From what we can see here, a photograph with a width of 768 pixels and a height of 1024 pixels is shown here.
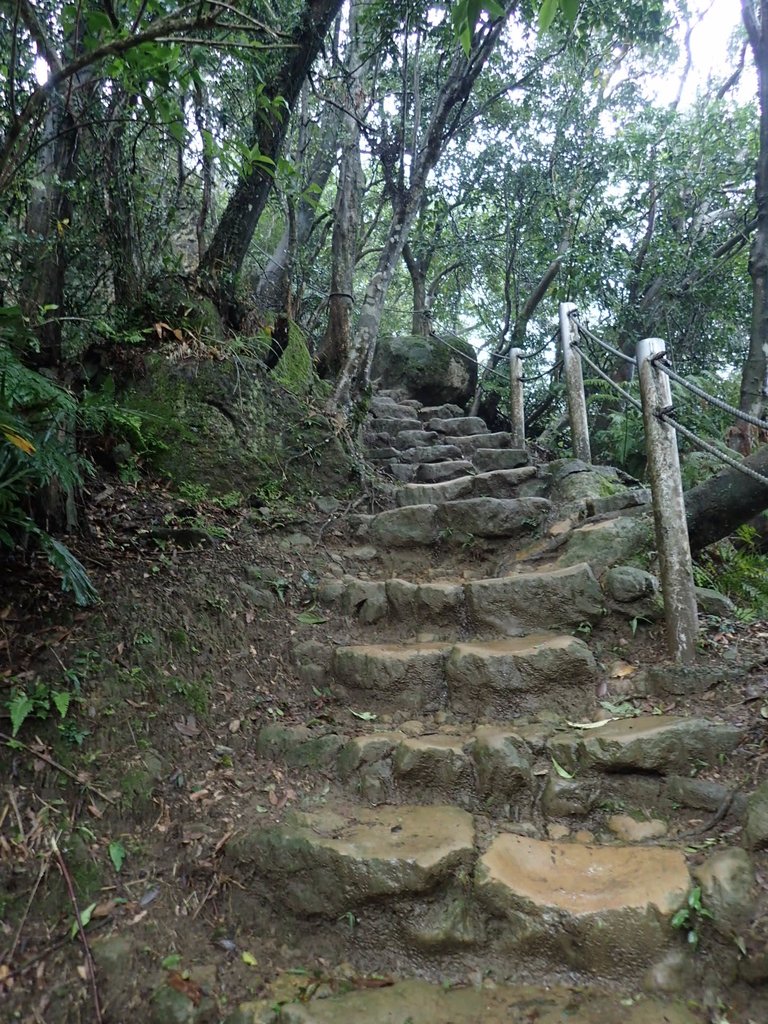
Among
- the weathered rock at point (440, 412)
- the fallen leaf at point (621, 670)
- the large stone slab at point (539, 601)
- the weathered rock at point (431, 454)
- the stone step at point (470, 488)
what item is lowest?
the fallen leaf at point (621, 670)

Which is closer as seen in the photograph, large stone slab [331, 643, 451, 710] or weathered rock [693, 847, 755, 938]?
weathered rock [693, 847, 755, 938]

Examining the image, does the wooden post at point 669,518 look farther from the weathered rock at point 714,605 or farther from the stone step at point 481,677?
the stone step at point 481,677

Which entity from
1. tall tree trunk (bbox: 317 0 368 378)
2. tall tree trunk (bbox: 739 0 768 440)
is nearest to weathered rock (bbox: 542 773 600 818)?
tall tree trunk (bbox: 739 0 768 440)

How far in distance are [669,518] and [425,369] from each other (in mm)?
6750

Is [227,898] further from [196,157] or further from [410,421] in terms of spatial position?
[410,421]

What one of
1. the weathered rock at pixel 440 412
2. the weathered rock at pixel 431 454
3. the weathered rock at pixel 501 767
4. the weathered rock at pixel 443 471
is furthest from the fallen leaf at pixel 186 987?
the weathered rock at pixel 440 412

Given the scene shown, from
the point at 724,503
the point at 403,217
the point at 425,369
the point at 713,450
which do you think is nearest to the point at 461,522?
the point at 724,503

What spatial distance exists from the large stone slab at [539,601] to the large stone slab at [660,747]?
0.85m

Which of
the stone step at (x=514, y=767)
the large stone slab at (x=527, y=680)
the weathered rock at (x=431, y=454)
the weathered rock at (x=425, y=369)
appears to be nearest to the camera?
the stone step at (x=514, y=767)

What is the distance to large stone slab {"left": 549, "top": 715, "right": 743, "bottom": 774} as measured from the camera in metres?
2.53

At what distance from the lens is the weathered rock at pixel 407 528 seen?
4.59m

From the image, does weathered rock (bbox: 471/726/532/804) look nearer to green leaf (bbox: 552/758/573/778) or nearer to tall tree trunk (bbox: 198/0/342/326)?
green leaf (bbox: 552/758/573/778)

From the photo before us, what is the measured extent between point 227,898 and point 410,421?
5897mm

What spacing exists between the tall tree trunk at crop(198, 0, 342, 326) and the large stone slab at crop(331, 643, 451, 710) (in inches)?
132
